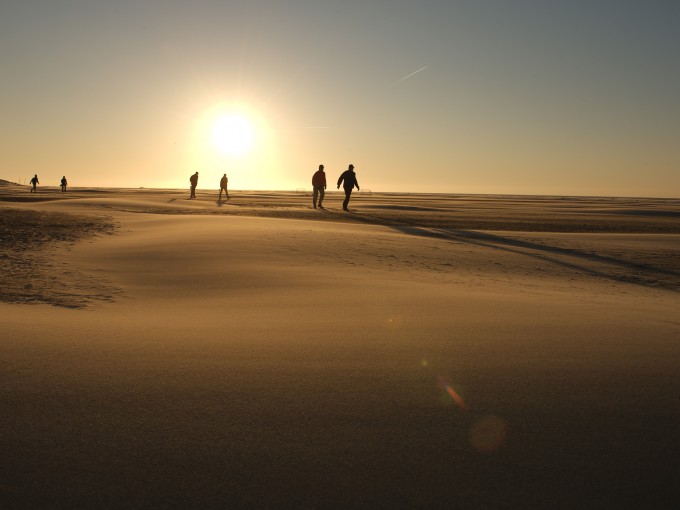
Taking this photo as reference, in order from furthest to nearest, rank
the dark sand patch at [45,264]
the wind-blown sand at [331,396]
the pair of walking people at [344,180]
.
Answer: the pair of walking people at [344,180] < the dark sand patch at [45,264] < the wind-blown sand at [331,396]

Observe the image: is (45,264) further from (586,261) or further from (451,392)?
(586,261)

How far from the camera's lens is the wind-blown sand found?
182cm

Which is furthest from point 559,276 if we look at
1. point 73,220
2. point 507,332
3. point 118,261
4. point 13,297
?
point 73,220

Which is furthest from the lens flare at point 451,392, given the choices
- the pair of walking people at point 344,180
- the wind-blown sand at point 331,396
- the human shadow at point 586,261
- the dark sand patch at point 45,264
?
the pair of walking people at point 344,180

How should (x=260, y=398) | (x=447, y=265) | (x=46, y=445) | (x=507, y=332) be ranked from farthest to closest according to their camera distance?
1. (x=447, y=265)
2. (x=507, y=332)
3. (x=260, y=398)
4. (x=46, y=445)

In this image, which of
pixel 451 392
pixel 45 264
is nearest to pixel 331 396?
pixel 451 392

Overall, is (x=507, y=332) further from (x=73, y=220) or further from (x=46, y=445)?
(x=73, y=220)

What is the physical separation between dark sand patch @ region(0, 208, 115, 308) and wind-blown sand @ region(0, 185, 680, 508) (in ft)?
0.21

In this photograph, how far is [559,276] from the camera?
7836mm

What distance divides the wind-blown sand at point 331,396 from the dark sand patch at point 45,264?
6 centimetres

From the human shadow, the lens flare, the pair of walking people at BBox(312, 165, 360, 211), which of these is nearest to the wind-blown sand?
the lens flare

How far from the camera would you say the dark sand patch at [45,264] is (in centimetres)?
514

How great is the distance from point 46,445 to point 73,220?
1252cm

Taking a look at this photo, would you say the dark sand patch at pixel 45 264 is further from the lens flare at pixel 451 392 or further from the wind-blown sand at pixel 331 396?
the lens flare at pixel 451 392
